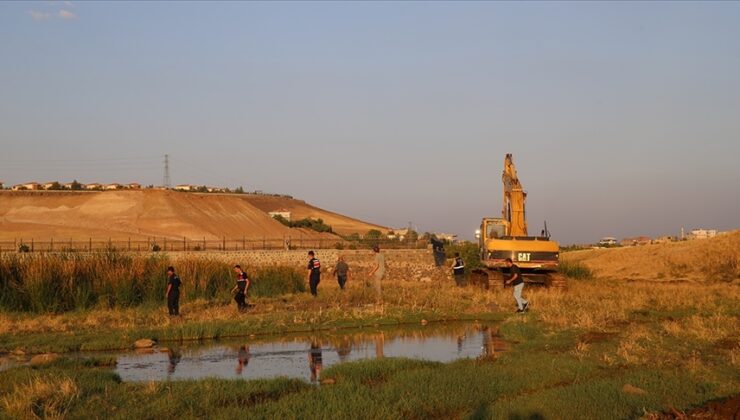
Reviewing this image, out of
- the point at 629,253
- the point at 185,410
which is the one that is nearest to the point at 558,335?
the point at 185,410

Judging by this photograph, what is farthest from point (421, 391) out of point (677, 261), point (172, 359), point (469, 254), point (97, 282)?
point (677, 261)

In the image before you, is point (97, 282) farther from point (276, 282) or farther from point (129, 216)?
point (129, 216)

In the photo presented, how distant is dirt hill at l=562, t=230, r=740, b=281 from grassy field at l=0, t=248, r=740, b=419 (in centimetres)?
2028

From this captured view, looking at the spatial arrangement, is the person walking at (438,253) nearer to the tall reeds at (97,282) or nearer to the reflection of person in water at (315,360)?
the tall reeds at (97,282)

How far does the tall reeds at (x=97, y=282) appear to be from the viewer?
1027 inches

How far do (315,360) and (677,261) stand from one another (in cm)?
3672

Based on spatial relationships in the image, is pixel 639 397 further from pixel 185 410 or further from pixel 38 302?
pixel 38 302

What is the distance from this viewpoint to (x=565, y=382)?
43.1ft

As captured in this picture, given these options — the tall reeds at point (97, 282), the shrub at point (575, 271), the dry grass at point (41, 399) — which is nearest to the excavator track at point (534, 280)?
the shrub at point (575, 271)

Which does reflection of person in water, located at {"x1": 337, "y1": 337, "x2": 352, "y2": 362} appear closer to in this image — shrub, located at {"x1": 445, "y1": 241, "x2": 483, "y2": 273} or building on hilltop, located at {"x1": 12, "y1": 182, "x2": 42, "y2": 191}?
shrub, located at {"x1": 445, "y1": 241, "x2": 483, "y2": 273}

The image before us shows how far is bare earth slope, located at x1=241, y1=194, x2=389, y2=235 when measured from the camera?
453 ft

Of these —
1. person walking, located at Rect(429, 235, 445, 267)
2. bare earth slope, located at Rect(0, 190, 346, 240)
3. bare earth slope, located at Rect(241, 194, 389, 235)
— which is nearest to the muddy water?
person walking, located at Rect(429, 235, 445, 267)

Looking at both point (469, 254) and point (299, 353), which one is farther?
point (469, 254)

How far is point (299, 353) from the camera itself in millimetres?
18062
